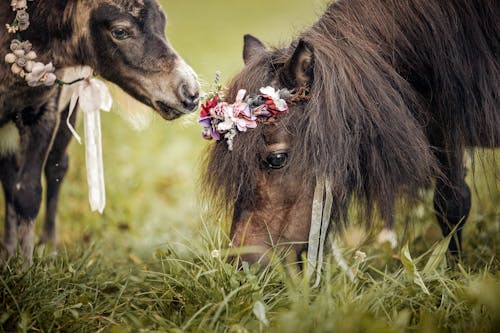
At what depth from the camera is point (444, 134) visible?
340cm

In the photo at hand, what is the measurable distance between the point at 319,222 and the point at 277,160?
0.38 metres

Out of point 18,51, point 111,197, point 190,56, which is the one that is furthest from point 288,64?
point 190,56

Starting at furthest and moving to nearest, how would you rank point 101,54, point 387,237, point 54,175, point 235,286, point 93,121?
point 54,175, point 387,237, point 93,121, point 101,54, point 235,286

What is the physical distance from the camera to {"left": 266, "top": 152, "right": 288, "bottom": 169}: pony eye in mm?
2867

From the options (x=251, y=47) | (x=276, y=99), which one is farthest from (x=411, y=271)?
(x=251, y=47)

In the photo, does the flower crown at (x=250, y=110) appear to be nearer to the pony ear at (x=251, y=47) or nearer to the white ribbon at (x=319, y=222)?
the white ribbon at (x=319, y=222)

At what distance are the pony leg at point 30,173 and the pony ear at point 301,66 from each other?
5.80 feet

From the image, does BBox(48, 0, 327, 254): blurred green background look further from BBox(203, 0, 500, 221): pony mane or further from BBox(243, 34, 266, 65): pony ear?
BBox(203, 0, 500, 221): pony mane

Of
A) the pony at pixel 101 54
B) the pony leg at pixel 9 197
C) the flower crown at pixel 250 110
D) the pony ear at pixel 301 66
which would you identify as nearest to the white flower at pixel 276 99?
the flower crown at pixel 250 110

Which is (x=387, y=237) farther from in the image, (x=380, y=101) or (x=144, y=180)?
(x=144, y=180)

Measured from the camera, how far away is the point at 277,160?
2.87 meters

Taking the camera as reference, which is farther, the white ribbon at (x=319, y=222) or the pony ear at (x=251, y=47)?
the pony ear at (x=251, y=47)

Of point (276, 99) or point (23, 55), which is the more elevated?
point (23, 55)

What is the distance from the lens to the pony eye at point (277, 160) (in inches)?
113
